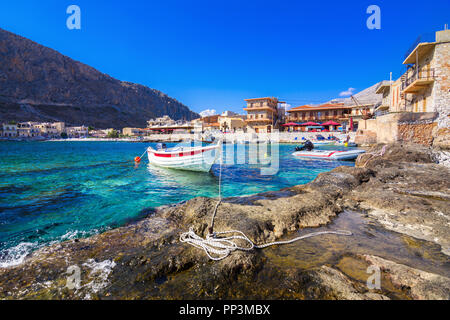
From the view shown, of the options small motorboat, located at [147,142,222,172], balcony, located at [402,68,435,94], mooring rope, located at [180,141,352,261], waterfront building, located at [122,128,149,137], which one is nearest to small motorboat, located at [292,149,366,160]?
balcony, located at [402,68,435,94]

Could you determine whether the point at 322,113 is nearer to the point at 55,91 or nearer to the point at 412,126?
the point at 412,126

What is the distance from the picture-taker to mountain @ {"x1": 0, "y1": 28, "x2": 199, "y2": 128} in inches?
4163

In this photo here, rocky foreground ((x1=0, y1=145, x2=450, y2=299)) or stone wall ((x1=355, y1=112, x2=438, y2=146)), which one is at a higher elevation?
stone wall ((x1=355, y1=112, x2=438, y2=146))

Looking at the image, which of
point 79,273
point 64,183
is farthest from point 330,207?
point 64,183

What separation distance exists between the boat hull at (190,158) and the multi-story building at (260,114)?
46405 mm

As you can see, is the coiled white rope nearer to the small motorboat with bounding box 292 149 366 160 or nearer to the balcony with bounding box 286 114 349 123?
the small motorboat with bounding box 292 149 366 160

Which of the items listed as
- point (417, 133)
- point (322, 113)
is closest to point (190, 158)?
point (417, 133)

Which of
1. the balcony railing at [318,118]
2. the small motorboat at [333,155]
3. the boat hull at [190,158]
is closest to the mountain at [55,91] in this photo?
the balcony railing at [318,118]

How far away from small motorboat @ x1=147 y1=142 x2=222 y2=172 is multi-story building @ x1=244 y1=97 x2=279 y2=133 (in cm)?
4642

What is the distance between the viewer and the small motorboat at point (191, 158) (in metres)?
12.4

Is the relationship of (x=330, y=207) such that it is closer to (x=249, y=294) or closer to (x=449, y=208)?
(x=449, y=208)

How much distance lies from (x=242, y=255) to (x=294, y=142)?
4945 centimetres

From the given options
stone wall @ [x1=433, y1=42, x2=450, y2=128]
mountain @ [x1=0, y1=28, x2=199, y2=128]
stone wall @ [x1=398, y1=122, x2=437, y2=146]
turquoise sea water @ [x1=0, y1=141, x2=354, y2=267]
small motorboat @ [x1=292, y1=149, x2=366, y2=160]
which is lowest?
turquoise sea water @ [x1=0, y1=141, x2=354, y2=267]

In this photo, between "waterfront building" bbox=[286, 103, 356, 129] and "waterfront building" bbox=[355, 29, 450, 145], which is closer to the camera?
"waterfront building" bbox=[355, 29, 450, 145]
